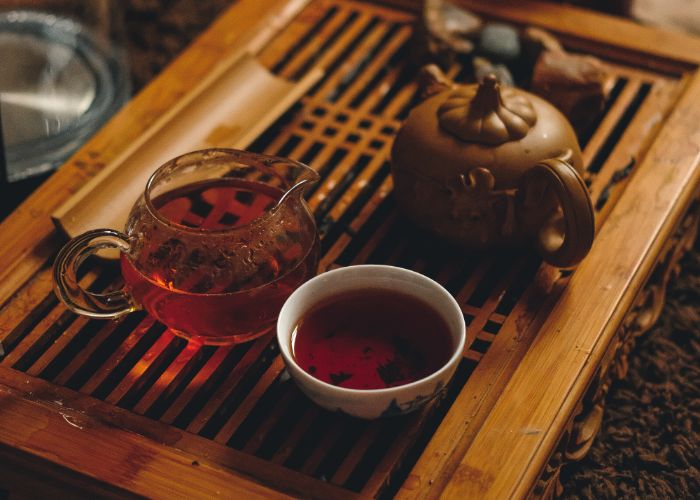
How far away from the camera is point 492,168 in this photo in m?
1.11

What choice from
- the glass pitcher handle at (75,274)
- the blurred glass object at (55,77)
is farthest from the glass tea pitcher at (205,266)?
the blurred glass object at (55,77)

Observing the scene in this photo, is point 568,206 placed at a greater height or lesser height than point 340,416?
greater

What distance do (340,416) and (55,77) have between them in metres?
1.05

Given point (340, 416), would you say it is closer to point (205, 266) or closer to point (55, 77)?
point (205, 266)

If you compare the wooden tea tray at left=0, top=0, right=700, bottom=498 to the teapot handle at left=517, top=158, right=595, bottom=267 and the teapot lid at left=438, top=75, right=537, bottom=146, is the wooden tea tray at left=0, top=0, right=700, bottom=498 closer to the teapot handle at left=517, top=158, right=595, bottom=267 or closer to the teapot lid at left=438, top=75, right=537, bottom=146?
the teapot handle at left=517, top=158, right=595, bottom=267

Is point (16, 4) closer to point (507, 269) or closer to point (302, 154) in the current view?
point (302, 154)

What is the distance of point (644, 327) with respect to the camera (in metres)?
1.36

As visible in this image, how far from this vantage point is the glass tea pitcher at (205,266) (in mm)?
1012

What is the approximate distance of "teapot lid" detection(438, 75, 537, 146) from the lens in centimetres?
110

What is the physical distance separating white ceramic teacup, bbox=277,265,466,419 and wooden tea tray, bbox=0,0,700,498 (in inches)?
2.6

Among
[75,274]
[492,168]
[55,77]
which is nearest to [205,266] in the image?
[75,274]

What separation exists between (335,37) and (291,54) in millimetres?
88

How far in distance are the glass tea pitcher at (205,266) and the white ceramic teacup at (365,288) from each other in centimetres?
4

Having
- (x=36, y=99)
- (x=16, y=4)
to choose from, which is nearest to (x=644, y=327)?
(x=36, y=99)
